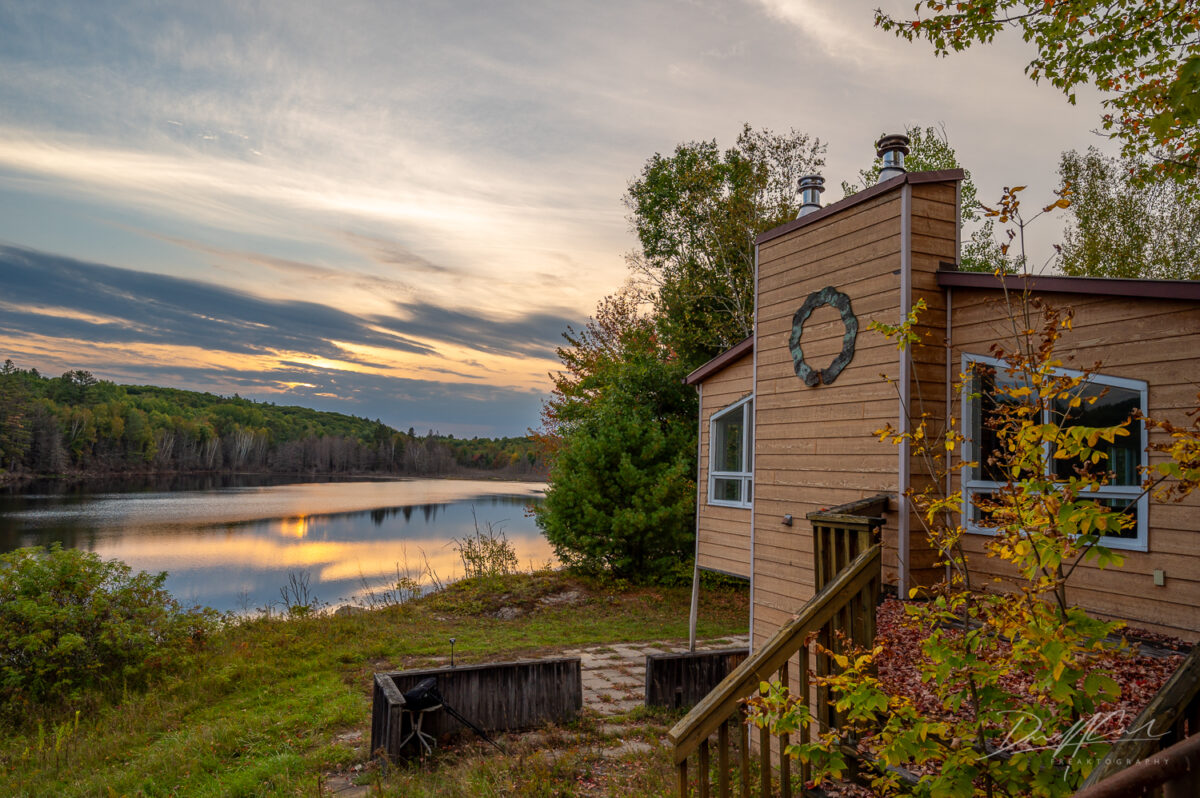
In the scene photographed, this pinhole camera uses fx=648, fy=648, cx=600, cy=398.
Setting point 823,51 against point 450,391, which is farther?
point 450,391

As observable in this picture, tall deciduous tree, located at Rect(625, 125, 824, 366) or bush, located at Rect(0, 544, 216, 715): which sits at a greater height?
tall deciduous tree, located at Rect(625, 125, 824, 366)

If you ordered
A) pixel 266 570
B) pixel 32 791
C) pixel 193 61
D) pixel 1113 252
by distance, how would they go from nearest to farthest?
1. pixel 32 791
2. pixel 193 61
3. pixel 1113 252
4. pixel 266 570

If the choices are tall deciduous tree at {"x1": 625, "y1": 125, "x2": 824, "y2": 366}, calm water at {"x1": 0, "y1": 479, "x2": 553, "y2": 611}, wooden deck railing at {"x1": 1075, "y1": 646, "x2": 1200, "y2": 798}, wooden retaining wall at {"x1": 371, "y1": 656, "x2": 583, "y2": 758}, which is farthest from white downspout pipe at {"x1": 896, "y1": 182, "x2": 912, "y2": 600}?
calm water at {"x1": 0, "y1": 479, "x2": 553, "y2": 611}

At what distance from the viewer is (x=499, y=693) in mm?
6074

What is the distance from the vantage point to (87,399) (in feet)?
195

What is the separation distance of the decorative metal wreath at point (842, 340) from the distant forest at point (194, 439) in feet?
114

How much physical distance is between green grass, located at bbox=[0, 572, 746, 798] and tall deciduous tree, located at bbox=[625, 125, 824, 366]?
6948 millimetres

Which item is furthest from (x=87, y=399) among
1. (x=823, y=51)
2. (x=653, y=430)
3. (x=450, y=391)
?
(x=823, y=51)

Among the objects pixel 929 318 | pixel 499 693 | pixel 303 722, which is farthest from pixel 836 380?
pixel 303 722

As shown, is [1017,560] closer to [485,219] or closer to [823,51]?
[823,51]

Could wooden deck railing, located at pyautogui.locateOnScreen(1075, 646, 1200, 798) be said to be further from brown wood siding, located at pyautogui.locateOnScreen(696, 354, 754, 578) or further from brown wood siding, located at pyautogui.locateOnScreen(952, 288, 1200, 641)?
brown wood siding, located at pyautogui.locateOnScreen(696, 354, 754, 578)

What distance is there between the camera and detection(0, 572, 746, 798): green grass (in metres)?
4.88

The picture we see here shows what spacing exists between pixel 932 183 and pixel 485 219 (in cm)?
1322

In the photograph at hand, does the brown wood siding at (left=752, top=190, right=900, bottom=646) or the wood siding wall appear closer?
the wood siding wall
